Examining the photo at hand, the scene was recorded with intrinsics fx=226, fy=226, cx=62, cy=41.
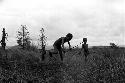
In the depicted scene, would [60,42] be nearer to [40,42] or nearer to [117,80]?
[117,80]

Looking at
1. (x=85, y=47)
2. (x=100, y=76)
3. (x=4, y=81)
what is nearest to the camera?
(x=100, y=76)

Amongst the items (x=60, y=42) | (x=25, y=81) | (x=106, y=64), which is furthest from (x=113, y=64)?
(x=60, y=42)

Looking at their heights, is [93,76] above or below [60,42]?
below

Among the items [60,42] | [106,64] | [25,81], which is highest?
[60,42]

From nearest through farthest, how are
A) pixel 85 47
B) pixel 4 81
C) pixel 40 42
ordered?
pixel 4 81
pixel 85 47
pixel 40 42

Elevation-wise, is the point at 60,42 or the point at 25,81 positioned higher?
the point at 60,42

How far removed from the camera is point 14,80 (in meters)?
7.00

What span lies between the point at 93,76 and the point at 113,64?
2.83ft

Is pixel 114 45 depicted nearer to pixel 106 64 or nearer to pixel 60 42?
pixel 60 42

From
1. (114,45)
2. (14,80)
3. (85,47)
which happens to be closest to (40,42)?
(114,45)

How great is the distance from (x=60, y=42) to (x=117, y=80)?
289 inches

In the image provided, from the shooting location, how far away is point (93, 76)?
635cm

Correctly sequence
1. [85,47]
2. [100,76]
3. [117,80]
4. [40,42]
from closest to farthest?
[117,80] → [100,76] → [85,47] → [40,42]

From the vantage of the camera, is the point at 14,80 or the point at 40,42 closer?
the point at 14,80
